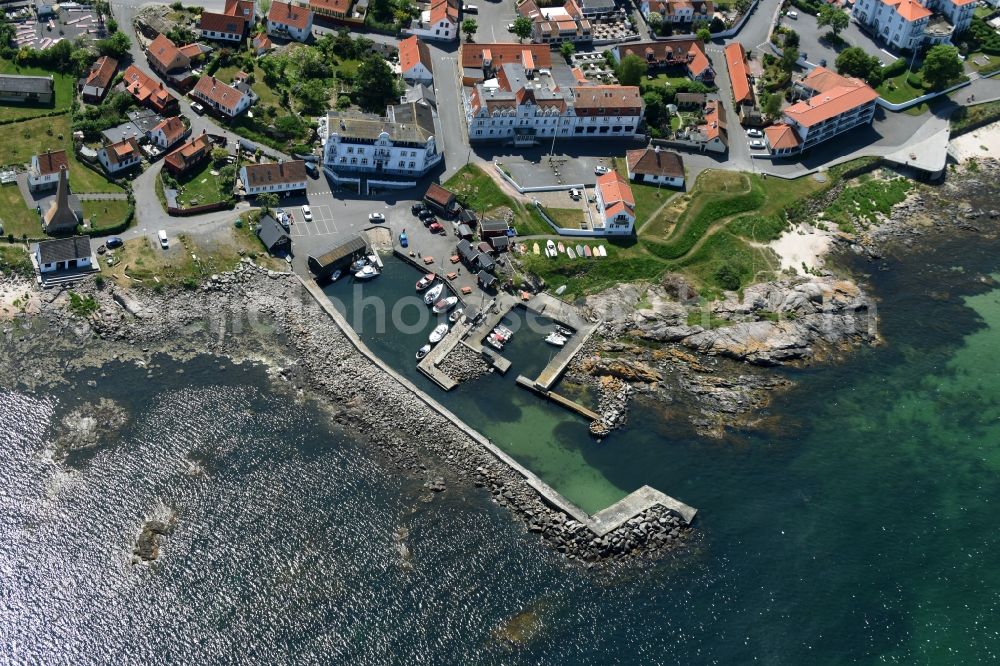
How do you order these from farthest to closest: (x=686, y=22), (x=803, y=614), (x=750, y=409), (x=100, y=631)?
(x=686, y=22), (x=750, y=409), (x=803, y=614), (x=100, y=631)

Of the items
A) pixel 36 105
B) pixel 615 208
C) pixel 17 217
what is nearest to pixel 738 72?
pixel 615 208

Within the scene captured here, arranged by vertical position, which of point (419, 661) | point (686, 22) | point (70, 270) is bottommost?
point (419, 661)

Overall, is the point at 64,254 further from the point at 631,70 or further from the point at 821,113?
the point at 821,113

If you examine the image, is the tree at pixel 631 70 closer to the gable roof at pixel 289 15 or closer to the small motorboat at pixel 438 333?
the gable roof at pixel 289 15

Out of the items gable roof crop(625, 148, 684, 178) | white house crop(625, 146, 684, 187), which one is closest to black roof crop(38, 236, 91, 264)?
white house crop(625, 146, 684, 187)

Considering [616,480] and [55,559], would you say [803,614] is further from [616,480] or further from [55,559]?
[55,559]

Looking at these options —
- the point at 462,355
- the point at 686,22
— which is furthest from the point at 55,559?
the point at 686,22

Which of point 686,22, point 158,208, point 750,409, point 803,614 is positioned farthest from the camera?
point 686,22
